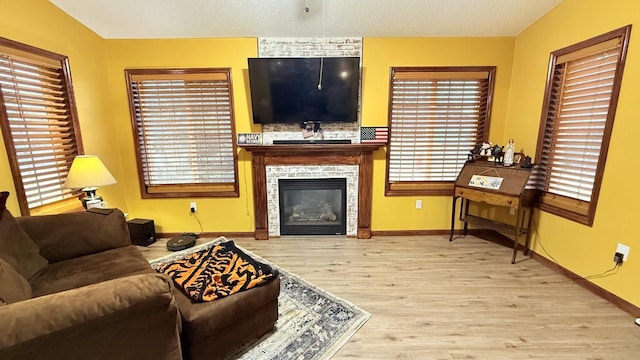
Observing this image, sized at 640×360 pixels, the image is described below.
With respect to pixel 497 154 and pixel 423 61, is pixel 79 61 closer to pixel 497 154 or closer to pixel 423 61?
pixel 423 61

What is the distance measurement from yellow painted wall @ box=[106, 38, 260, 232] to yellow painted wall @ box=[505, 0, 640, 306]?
2.99 metres

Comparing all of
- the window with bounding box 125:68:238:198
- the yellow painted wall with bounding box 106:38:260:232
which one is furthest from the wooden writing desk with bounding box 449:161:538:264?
the window with bounding box 125:68:238:198

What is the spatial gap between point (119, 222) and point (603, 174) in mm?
3871

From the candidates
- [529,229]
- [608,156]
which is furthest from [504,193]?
[608,156]

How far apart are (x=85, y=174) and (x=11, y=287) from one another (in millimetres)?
1229

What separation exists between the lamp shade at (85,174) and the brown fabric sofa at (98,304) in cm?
35

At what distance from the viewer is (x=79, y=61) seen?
2801 millimetres

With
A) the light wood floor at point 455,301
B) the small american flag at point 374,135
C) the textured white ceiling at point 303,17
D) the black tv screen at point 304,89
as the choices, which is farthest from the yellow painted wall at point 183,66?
the small american flag at point 374,135

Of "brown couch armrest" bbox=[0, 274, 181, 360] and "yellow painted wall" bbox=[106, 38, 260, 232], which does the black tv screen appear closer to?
"yellow painted wall" bbox=[106, 38, 260, 232]

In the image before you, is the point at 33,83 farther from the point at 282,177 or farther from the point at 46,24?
the point at 282,177

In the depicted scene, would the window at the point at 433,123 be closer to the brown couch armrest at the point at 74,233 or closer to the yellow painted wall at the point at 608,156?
the yellow painted wall at the point at 608,156

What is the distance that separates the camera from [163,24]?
2891 millimetres

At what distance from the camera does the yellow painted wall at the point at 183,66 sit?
3.15 m

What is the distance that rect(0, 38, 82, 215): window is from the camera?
2.16 meters
